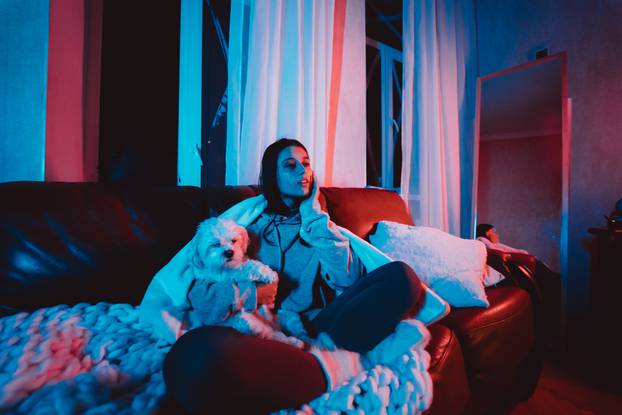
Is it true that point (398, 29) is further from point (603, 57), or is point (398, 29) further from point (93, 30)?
point (93, 30)

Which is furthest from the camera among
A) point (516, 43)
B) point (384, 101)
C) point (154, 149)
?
point (384, 101)

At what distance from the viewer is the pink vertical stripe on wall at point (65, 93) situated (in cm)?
148

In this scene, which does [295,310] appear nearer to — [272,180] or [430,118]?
[272,180]

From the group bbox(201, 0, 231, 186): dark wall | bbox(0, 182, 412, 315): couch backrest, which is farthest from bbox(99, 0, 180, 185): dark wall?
bbox(0, 182, 412, 315): couch backrest

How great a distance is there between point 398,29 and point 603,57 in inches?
66.8

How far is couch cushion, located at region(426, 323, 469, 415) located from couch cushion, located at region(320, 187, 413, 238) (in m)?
0.72

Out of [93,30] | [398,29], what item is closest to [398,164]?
[398,29]

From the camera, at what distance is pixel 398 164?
314cm

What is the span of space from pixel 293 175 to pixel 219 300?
61cm

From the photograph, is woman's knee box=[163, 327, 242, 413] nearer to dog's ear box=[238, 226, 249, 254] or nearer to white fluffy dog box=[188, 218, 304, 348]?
white fluffy dog box=[188, 218, 304, 348]

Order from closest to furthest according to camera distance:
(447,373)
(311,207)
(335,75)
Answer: (447,373)
(311,207)
(335,75)

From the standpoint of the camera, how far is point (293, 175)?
1.33 meters

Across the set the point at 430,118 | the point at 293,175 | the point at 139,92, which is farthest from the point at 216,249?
the point at 430,118

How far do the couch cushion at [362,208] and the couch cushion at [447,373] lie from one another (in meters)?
0.72
